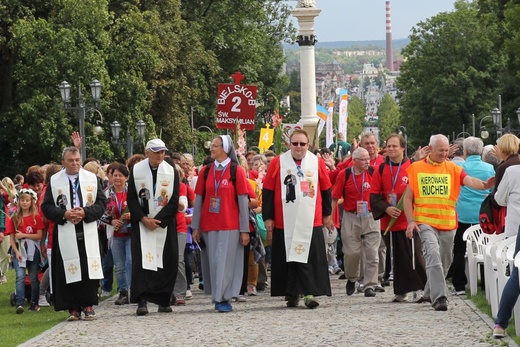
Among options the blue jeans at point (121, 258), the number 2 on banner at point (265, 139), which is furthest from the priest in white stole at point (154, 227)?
the number 2 on banner at point (265, 139)

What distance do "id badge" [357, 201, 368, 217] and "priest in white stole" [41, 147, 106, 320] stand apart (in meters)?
3.70

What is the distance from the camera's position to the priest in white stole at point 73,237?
15.1m

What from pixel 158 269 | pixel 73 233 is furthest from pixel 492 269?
pixel 73 233

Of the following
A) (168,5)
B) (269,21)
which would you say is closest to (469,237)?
(168,5)

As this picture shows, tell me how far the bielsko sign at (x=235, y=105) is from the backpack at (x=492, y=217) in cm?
823

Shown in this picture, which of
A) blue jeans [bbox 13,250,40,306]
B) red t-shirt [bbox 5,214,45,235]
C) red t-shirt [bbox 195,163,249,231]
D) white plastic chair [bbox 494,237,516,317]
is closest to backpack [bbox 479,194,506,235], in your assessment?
white plastic chair [bbox 494,237,516,317]

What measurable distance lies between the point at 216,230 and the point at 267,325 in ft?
7.51

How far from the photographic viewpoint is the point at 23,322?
15281 mm

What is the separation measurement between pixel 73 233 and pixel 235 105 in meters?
8.49

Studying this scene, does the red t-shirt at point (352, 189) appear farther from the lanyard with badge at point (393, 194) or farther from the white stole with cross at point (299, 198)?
the white stole with cross at point (299, 198)

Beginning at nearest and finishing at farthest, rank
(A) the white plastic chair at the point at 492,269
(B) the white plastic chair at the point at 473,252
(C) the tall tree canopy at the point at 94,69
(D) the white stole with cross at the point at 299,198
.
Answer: (A) the white plastic chair at the point at 492,269 < (D) the white stole with cross at the point at 299,198 < (B) the white plastic chair at the point at 473,252 < (C) the tall tree canopy at the point at 94,69

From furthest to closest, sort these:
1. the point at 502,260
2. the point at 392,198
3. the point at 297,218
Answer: the point at 392,198 → the point at 297,218 → the point at 502,260

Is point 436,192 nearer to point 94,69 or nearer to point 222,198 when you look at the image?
point 222,198

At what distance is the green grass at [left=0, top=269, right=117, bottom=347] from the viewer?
531 inches
